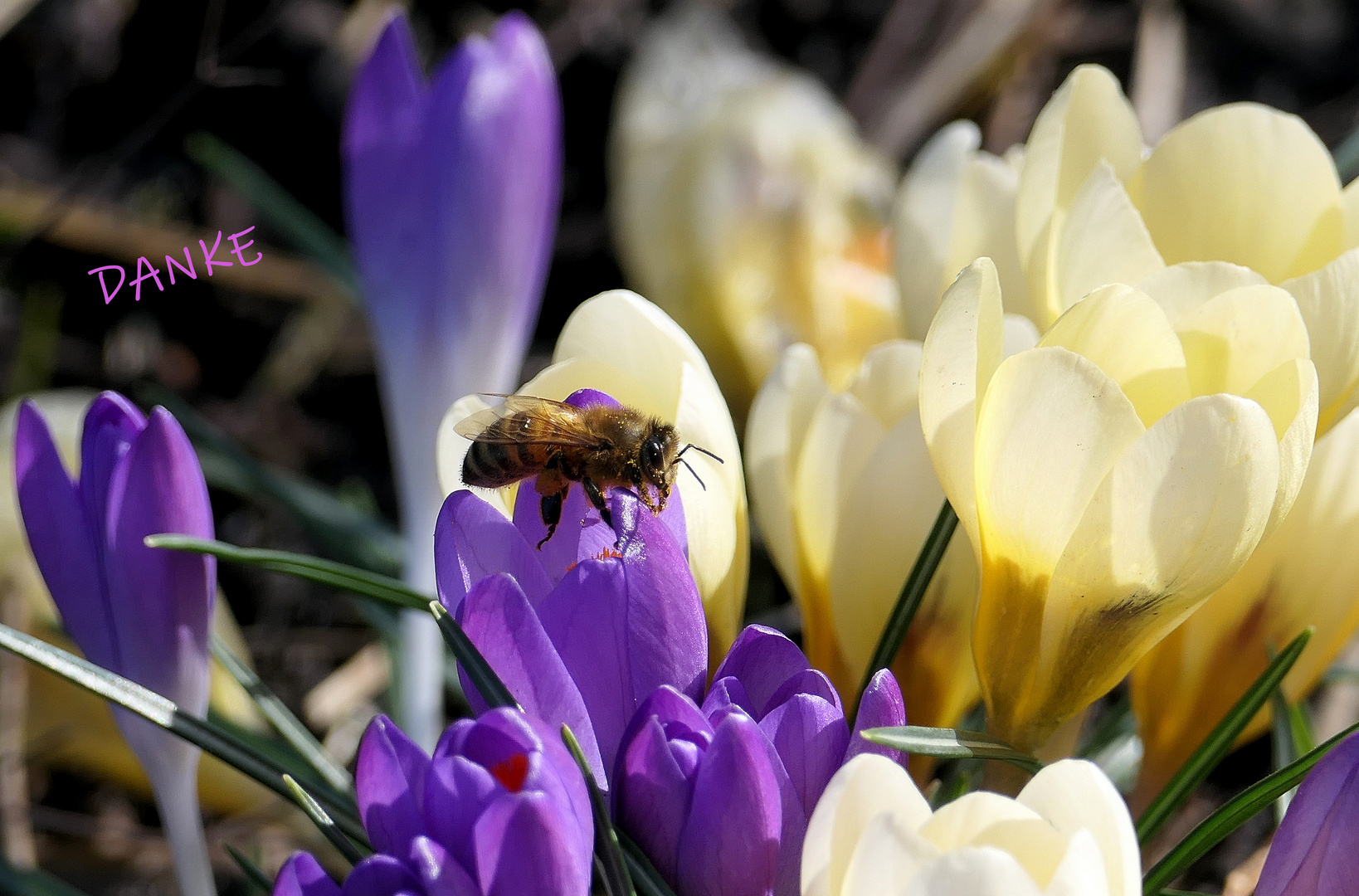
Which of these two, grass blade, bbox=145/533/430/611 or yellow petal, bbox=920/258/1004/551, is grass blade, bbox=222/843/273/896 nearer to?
grass blade, bbox=145/533/430/611

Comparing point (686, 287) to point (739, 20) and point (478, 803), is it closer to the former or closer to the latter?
point (739, 20)

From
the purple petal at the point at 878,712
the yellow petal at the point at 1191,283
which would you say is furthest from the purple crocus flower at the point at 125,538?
the yellow petal at the point at 1191,283

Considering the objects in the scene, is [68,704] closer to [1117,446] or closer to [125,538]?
[125,538]

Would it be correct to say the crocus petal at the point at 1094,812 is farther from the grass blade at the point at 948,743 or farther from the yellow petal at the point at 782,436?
the yellow petal at the point at 782,436

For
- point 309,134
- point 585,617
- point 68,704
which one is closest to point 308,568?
point 585,617

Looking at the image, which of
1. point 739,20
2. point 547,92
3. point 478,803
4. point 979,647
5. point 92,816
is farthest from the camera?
point 739,20

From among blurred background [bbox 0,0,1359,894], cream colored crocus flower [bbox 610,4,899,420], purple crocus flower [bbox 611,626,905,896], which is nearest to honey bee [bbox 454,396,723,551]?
purple crocus flower [bbox 611,626,905,896]

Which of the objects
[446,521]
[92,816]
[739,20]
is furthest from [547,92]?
[739,20]
